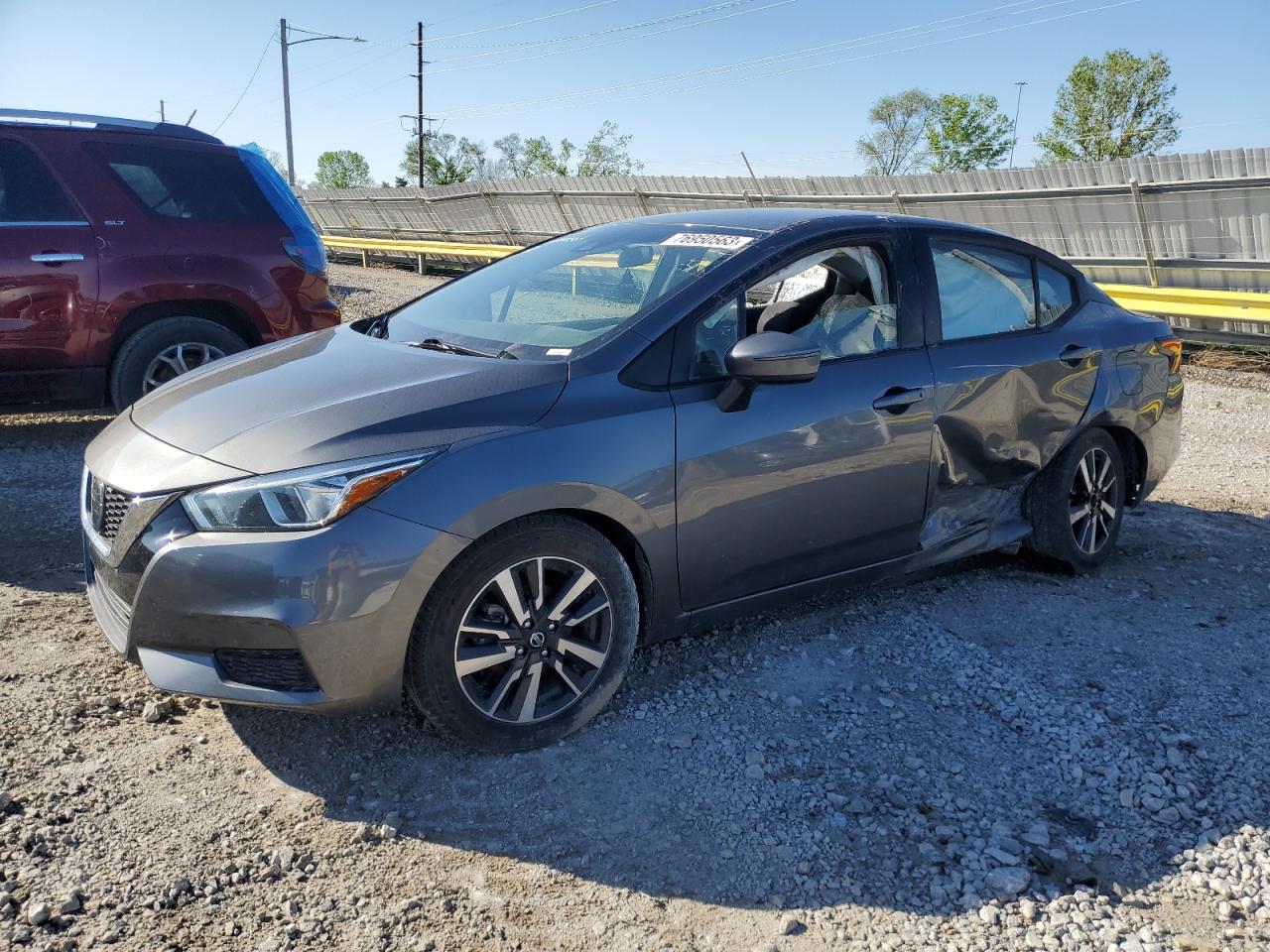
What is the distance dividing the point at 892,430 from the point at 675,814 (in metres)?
1.68

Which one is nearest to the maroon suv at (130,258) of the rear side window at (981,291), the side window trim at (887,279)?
the side window trim at (887,279)

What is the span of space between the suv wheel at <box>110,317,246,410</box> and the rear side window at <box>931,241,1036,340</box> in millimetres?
4295

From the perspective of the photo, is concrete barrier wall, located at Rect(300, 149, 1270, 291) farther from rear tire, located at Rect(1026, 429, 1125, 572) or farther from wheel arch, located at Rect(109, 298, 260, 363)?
wheel arch, located at Rect(109, 298, 260, 363)

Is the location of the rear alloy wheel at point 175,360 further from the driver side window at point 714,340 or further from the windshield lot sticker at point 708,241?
the driver side window at point 714,340

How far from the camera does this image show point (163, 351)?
20.6 feet

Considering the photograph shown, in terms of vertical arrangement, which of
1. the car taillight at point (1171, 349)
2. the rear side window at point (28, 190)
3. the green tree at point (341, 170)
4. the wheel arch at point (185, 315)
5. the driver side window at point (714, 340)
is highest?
the green tree at point (341, 170)

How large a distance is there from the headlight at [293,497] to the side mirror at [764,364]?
1161 mm

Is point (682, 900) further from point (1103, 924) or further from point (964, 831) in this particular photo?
point (1103, 924)

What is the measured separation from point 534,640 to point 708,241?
168cm

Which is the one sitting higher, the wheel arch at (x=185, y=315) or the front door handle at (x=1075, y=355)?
the wheel arch at (x=185, y=315)

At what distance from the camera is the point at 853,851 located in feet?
9.15

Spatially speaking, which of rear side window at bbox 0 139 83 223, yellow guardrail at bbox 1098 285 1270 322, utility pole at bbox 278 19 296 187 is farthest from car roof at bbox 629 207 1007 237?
utility pole at bbox 278 19 296 187

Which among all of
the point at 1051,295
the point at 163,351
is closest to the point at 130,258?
the point at 163,351

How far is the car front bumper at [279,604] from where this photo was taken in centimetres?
275
